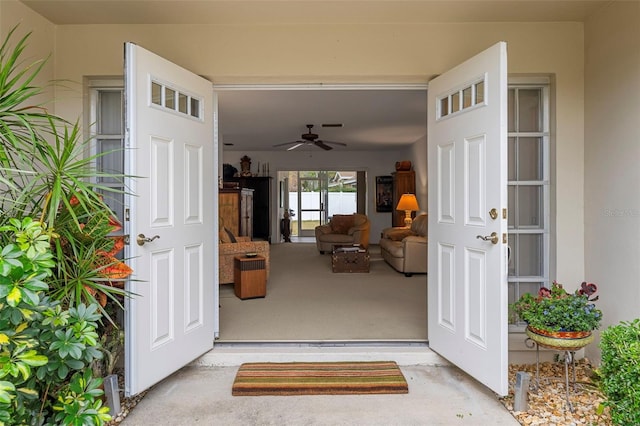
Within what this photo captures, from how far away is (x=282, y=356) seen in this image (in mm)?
2998

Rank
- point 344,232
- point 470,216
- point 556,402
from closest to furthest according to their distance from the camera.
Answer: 1. point 556,402
2. point 470,216
3. point 344,232

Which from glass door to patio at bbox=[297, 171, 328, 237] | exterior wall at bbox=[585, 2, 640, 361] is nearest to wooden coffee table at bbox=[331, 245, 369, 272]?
exterior wall at bbox=[585, 2, 640, 361]

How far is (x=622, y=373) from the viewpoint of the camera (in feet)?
6.34

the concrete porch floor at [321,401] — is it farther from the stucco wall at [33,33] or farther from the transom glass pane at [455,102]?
the stucco wall at [33,33]

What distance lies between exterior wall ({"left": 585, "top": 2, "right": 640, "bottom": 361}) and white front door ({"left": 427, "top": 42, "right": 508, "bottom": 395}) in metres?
0.91

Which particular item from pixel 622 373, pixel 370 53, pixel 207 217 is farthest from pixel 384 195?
pixel 622 373

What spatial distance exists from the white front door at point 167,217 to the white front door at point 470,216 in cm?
164

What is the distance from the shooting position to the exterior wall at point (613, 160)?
8.37 feet

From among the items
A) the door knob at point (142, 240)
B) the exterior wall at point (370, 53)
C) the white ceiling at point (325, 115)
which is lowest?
the door knob at point (142, 240)

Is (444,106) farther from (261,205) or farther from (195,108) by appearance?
(261,205)

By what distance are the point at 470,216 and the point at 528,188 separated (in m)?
0.85

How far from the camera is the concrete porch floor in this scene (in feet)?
7.57

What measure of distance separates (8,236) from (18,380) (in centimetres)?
63

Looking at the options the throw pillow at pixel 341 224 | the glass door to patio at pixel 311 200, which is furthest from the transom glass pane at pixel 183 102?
the glass door to patio at pixel 311 200
